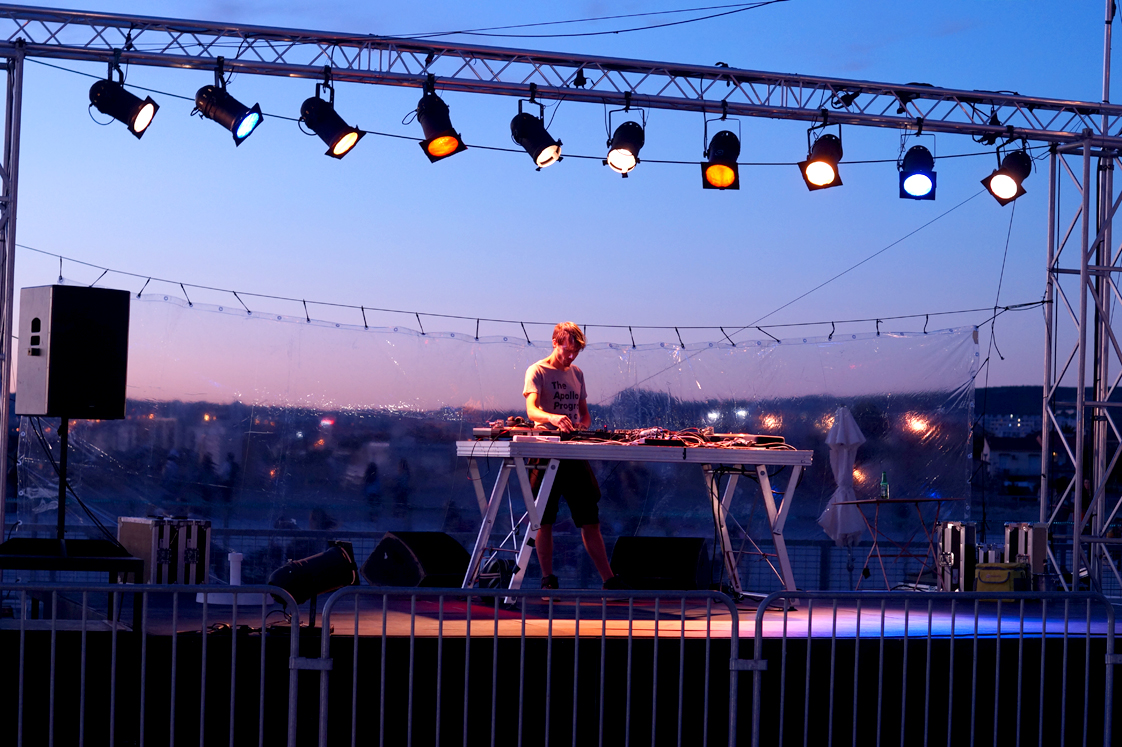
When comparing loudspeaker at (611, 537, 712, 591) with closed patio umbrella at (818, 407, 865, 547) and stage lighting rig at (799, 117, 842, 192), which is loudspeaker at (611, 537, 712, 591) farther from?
closed patio umbrella at (818, 407, 865, 547)

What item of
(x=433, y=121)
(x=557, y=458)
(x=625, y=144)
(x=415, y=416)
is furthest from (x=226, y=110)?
(x=415, y=416)

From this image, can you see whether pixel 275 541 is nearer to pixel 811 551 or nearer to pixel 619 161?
pixel 619 161

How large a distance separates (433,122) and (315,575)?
258cm

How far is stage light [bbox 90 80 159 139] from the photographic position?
226 inches

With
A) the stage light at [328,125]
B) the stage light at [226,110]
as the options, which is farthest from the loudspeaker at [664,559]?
the stage light at [226,110]

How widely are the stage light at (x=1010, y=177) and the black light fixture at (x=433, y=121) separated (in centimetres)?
330

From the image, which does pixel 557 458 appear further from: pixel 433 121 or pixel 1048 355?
pixel 1048 355

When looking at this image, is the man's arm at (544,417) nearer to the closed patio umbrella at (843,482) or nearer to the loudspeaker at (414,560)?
the loudspeaker at (414,560)

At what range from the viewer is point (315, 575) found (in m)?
4.65

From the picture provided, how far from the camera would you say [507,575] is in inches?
255

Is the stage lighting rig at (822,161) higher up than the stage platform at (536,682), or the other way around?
the stage lighting rig at (822,161)

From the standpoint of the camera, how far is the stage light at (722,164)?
6.56 meters

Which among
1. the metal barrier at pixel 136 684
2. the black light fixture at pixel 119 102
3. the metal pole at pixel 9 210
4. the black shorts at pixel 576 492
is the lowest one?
the metal barrier at pixel 136 684

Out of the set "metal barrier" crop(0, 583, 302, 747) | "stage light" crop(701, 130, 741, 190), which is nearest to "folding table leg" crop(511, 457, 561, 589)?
"metal barrier" crop(0, 583, 302, 747)
